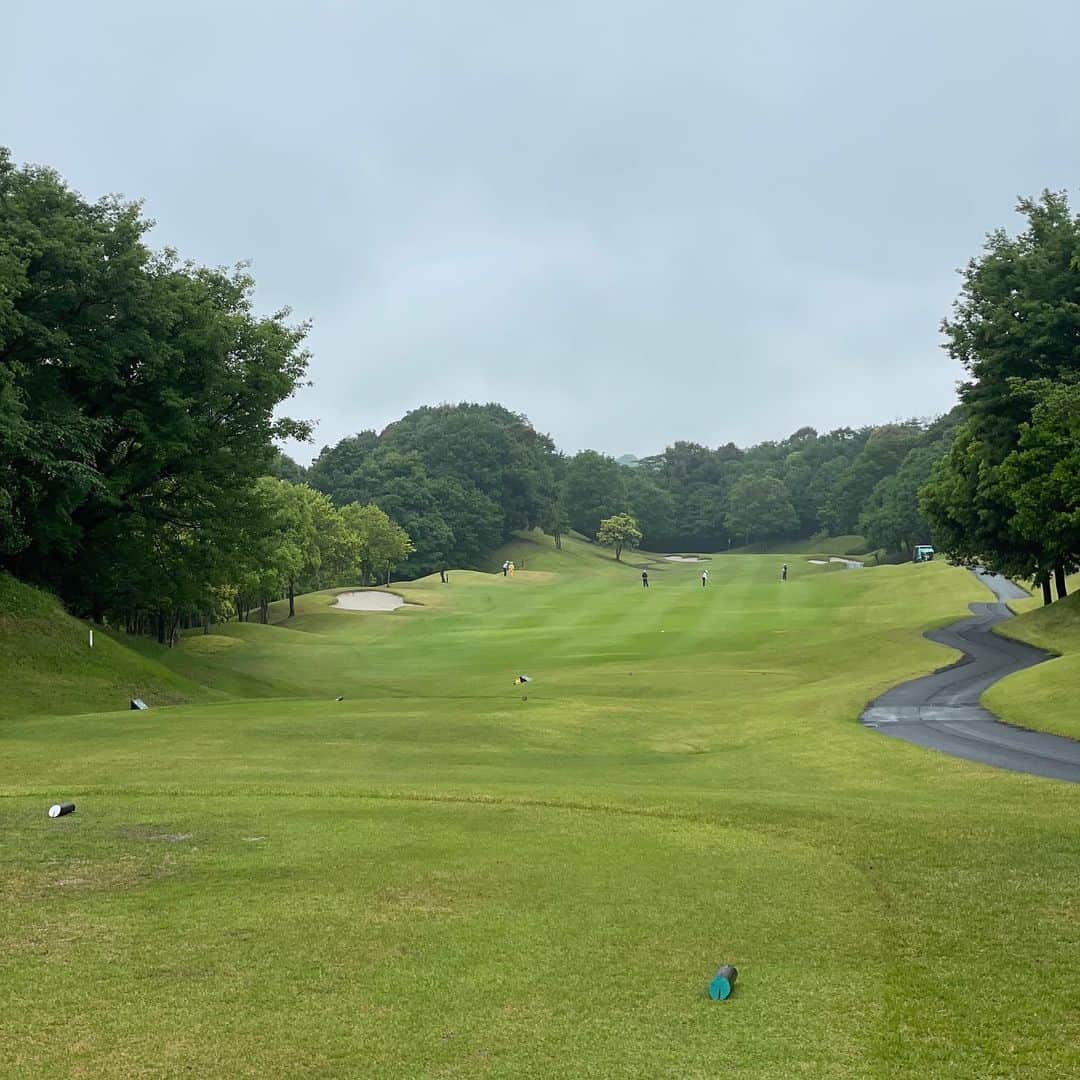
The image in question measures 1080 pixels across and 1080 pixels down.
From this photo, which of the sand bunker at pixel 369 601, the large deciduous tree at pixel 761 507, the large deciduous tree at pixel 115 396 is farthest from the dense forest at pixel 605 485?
the large deciduous tree at pixel 115 396

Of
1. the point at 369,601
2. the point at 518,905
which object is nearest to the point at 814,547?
the point at 369,601

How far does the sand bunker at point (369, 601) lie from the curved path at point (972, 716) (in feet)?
143

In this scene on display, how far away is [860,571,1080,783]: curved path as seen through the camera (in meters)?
20.0

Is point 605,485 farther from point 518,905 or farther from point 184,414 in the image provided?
point 518,905

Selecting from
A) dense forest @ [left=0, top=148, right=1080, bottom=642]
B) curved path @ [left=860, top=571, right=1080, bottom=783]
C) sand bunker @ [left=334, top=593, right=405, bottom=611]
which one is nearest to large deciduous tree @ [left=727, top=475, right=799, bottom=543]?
sand bunker @ [left=334, top=593, right=405, bottom=611]

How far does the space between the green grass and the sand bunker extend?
178ft

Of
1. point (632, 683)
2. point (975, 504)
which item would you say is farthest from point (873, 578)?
point (632, 683)

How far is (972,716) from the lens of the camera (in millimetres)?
26188

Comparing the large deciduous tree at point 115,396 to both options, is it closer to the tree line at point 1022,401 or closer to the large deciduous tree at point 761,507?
the tree line at point 1022,401

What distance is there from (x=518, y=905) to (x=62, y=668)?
2629 centimetres

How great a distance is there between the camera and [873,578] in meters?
82.7

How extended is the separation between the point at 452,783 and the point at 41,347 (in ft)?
77.4

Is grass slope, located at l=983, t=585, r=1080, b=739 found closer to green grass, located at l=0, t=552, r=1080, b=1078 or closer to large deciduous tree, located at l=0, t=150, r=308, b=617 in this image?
green grass, located at l=0, t=552, r=1080, b=1078

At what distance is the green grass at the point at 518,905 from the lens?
6.27 m
